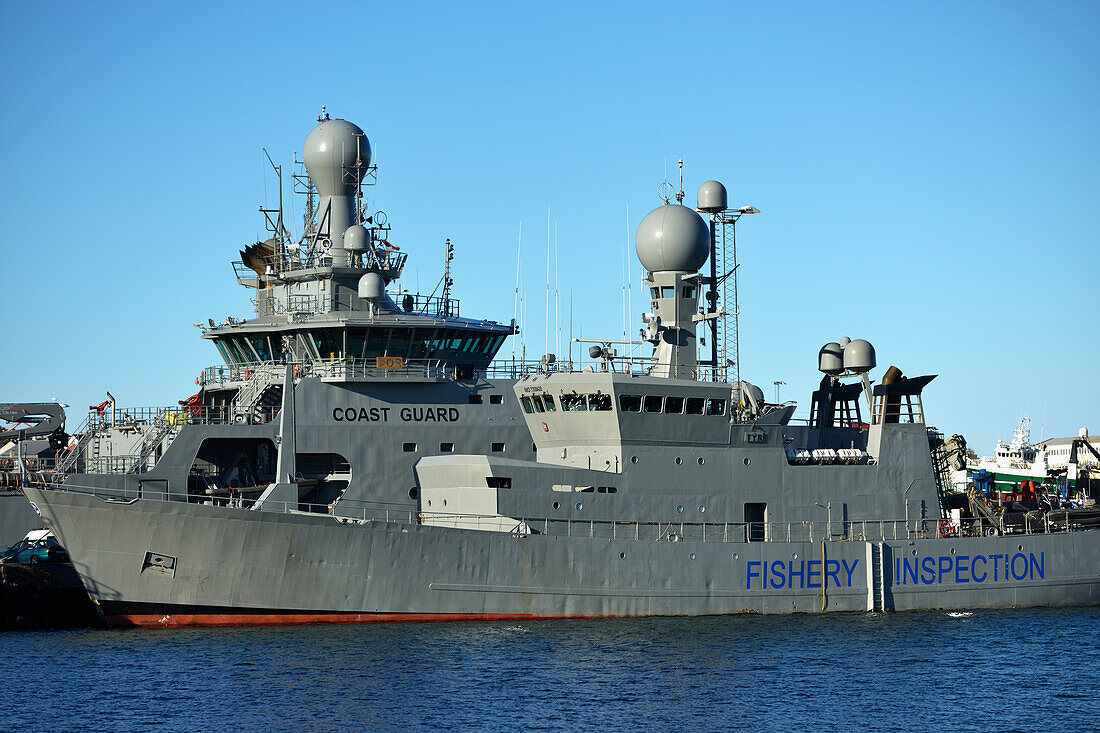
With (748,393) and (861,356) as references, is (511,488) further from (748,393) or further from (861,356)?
(861,356)

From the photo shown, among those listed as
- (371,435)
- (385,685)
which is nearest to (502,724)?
(385,685)

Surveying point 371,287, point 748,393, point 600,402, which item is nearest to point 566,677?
point 600,402

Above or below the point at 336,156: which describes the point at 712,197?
below

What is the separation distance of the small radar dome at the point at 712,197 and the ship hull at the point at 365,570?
8880 millimetres

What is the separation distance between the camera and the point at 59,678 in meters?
23.6

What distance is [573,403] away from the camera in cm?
3025

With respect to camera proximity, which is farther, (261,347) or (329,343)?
(261,347)

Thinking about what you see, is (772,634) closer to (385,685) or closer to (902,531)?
(902,531)

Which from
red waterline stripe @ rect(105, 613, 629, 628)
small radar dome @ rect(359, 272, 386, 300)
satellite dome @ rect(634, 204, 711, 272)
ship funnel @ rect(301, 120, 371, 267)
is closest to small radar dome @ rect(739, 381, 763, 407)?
satellite dome @ rect(634, 204, 711, 272)

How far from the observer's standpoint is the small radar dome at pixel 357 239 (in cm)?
3688

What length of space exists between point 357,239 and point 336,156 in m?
3.07

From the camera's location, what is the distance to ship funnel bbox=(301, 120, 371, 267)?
125 ft

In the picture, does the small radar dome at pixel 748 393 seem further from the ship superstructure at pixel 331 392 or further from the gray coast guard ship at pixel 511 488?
the ship superstructure at pixel 331 392

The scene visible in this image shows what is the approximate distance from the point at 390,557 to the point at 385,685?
521 cm
